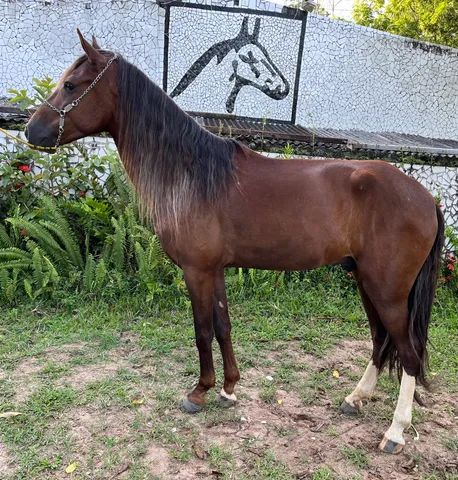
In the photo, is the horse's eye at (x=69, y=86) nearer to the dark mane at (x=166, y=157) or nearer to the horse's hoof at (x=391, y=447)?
the dark mane at (x=166, y=157)

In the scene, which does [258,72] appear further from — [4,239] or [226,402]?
[226,402]

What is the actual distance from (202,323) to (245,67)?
15.2ft

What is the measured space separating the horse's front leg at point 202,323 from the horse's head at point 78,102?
1.02m

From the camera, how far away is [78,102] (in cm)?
256

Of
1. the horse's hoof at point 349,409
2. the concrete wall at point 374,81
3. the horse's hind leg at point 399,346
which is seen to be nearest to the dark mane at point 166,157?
the horse's hind leg at point 399,346

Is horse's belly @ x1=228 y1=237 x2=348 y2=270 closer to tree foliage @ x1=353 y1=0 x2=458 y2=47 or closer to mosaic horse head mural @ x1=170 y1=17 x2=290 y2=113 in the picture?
mosaic horse head mural @ x1=170 y1=17 x2=290 y2=113

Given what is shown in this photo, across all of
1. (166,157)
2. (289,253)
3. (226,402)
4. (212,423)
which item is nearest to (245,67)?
(166,157)

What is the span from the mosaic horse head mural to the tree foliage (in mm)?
4692

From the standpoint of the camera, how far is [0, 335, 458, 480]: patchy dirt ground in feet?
8.19

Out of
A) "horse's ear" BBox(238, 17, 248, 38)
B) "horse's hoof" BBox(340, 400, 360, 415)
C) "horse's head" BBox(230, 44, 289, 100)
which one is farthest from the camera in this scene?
"horse's head" BBox(230, 44, 289, 100)

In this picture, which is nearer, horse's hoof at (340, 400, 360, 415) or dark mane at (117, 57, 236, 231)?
dark mane at (117, 57, 236, 231)

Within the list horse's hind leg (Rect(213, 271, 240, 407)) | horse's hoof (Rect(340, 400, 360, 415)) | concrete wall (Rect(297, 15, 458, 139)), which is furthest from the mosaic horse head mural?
horse's hoof (Rect(340, 400, 360, 415))

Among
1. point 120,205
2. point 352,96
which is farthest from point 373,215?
point 352,96

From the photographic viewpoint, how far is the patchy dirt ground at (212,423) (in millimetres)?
2496
